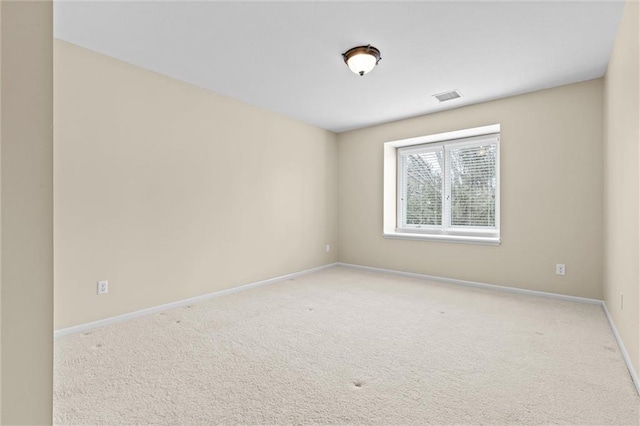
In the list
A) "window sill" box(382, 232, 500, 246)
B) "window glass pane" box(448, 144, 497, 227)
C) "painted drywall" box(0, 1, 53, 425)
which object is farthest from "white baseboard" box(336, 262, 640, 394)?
"painted drywall" box(0, 1, 53, 425)

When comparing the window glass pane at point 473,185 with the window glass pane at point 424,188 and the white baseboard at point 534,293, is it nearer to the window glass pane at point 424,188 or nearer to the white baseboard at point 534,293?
the window glass pane at point 424,188

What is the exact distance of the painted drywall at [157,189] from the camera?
9.09 feet

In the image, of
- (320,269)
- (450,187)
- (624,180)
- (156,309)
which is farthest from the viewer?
(320,269)

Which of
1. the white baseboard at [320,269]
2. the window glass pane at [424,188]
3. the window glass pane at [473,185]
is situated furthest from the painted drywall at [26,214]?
the window glass pane at [424,188]

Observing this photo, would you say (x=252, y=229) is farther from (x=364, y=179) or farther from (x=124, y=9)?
(x=124, y=9)

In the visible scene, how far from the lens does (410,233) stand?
5.35 m

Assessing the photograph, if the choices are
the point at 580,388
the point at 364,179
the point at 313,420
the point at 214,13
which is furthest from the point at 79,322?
the point at 364,179

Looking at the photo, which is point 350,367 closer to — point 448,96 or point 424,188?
point 448,96

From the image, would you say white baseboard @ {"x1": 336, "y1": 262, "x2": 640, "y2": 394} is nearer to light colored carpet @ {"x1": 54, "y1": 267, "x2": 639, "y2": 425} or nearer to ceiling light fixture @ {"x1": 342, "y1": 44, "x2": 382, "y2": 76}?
light colored carpet @ {"x1": 54, "y1": 267, "x2": 639, "y2": 425}

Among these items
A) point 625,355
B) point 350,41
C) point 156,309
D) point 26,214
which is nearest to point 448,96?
point 350,41

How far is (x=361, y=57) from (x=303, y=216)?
2828 millimetres

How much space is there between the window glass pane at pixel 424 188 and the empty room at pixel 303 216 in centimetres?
5

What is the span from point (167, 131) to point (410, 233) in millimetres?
3851

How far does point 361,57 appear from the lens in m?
2.80
